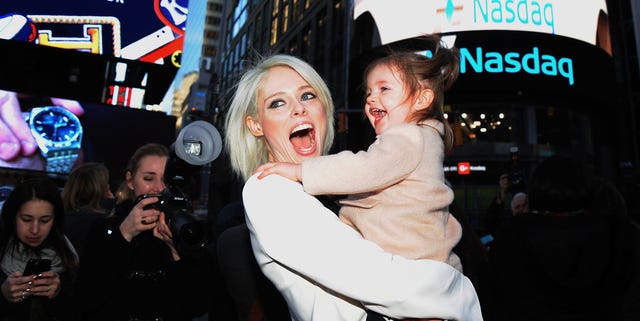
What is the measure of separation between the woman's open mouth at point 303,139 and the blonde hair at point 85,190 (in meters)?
3.05

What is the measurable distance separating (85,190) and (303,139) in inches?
125

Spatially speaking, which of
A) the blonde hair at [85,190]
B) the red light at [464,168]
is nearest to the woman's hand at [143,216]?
the blonde hair at [85,190]

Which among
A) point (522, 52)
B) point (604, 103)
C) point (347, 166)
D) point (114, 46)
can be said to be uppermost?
point (522, 52)

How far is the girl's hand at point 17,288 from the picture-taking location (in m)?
2.50

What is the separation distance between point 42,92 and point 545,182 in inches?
369

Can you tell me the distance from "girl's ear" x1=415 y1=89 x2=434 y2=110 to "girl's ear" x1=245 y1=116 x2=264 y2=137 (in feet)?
2.65

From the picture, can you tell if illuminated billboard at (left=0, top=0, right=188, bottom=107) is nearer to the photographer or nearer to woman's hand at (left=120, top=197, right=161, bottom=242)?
the photographer

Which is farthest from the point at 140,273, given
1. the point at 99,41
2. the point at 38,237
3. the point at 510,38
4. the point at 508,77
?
the point at 510,38

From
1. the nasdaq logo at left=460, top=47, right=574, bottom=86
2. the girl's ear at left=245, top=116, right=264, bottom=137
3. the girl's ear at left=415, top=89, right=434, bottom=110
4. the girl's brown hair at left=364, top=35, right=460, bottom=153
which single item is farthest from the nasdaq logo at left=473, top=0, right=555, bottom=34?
the girl's ear at left=245, top=116, right=264, bottom=137

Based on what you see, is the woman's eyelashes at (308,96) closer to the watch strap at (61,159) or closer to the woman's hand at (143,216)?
the woman's hand at (143,216)

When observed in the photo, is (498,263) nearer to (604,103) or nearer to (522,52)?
(522,52)

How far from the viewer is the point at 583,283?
8.47 feet

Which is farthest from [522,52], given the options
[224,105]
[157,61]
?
[224,105]

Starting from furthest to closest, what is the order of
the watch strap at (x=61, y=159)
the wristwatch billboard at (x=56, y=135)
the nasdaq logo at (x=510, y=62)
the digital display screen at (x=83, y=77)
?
1. the nasdaq logo at (x=510, y=62)
2. the watch strap at (x=61, y=159)
3. the wristwatch billboard at (x=56, y=135)
4. the digital display screen at (x=83, y=77)
